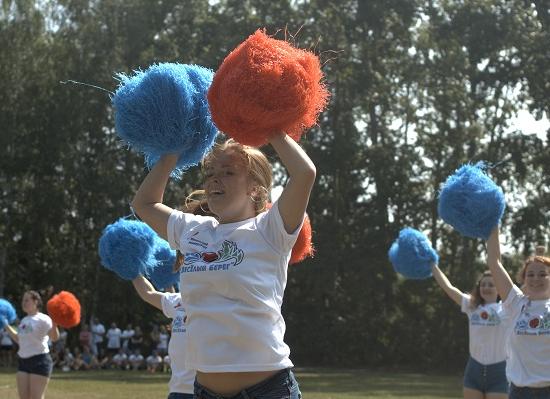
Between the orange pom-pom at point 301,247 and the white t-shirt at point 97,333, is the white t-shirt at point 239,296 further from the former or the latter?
the white t-shirt at point 97,333

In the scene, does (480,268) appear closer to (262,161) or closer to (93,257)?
(93,257)

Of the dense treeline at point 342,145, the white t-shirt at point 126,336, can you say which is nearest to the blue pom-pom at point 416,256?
the white t-shirt at point 126,336

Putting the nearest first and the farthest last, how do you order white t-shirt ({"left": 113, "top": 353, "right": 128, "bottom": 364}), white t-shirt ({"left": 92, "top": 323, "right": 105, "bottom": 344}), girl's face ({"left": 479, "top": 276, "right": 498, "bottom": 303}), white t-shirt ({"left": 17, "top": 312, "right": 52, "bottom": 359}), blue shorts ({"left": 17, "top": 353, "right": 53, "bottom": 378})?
girl's face ({"left": 479, "top": 276, "right": 498, "bottom": 303}) → blue shorts ({"left": 17, "top": 353, "right": 53, "bottom": 378}) → white t-shirt ({"left": 17, "top": 312, "right": 52, "bottom": 359}) → white t-shirt ({"left": 113, "top": 353, "right": 128, "bottom": 364}) → white t-shirt ({"left": 92, "top": 323, "right": 105, "bottom": 344})

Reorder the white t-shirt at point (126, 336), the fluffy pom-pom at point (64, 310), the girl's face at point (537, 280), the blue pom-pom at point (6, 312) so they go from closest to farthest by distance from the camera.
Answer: the girl's face at point (537, 280) → the fluffy pom-pom at point (64, 310) → the blue pom-pom at point (6, 312) → the white t-shirt at point (126, 336)

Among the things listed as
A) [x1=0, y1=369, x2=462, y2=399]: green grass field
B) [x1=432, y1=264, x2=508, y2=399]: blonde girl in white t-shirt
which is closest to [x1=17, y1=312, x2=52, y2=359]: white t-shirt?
[x1=0, y1=369, x2=462, y2=399]: green grass field

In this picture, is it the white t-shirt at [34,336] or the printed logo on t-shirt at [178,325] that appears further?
the white t-shirt at [34,336]

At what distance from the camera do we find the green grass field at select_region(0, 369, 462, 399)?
17250 millimetres

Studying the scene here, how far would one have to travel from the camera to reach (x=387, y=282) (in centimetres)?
3206

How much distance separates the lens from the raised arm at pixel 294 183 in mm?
3504

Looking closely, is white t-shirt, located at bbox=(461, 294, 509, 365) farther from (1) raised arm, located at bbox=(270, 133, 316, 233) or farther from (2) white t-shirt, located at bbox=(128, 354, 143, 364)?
(2) white t-shirt, located at bbox=(128, 354, 143, 364)

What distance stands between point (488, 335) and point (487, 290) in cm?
59

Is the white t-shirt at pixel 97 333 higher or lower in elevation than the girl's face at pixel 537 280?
lower

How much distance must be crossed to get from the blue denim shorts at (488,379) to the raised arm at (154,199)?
5.59 metres

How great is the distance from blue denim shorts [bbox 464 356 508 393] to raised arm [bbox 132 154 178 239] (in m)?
5.59
